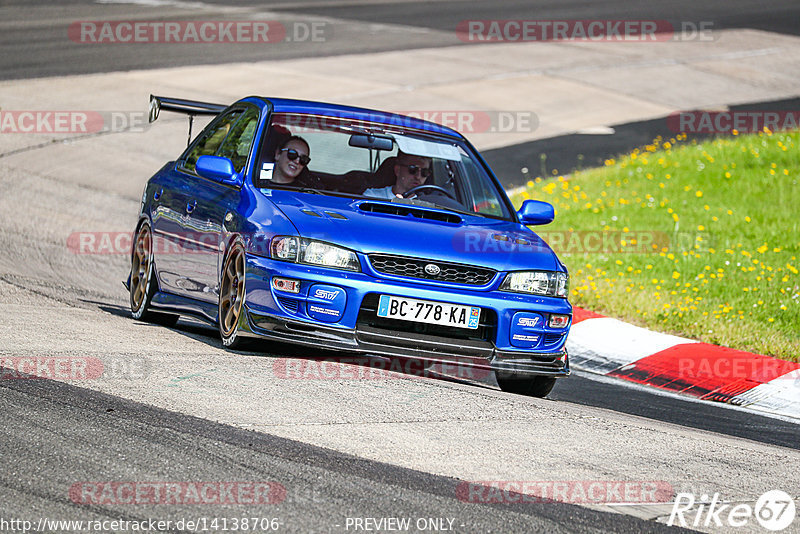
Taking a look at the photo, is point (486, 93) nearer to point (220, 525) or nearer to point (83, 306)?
point (83, 306)

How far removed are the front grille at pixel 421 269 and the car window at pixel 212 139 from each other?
2263mm

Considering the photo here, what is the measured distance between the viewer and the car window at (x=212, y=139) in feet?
28.0

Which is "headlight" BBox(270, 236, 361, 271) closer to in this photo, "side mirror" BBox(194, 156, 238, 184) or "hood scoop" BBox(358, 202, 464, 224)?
"hood scoop" BBox(358, 202, 464, 224)

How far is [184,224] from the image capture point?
26.0 feet

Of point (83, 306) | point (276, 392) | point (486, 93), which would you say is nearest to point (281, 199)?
point (276, 392)

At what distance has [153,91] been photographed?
18609 mm

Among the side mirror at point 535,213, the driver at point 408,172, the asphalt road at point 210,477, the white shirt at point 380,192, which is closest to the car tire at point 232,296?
the white shirt at point 380,192

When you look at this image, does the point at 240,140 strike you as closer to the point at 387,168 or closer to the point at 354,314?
the point at 387,168

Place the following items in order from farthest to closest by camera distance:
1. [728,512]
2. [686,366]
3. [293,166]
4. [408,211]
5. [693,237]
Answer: [693,237] → [686,366] → [293,166] → [408,211] → [728,512]

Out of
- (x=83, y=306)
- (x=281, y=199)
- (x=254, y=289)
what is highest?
(x=281, y=199)

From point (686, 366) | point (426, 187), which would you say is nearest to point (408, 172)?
point (426, 187)

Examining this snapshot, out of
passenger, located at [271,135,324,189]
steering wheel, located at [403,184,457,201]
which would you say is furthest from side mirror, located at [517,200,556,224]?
passenger, located at [271,135,324,189]

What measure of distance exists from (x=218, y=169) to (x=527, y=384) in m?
2.31

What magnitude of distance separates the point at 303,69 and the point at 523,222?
13.9 metres
